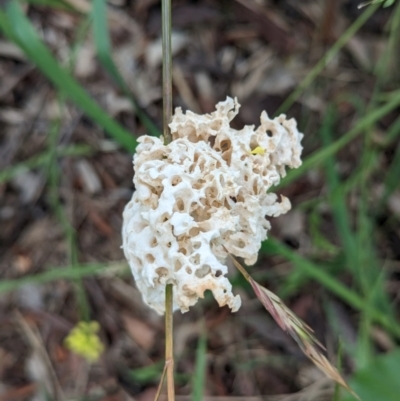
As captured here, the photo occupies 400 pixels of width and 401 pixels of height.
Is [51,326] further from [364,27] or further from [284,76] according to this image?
[364,27]

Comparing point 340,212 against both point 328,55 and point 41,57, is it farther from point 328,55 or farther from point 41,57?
point 41,57

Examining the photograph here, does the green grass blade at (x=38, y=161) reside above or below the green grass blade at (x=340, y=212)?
above

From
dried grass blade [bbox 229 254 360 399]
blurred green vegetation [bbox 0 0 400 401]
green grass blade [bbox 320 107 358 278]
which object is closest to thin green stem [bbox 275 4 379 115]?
blurred green vegetation [bbox 0 0 400 401]

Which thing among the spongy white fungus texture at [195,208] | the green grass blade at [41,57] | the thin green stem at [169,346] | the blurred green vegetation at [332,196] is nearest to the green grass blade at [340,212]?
the blurred green vegetation at [332,196]

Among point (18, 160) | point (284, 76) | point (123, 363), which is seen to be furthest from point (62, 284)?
point (284, 76)

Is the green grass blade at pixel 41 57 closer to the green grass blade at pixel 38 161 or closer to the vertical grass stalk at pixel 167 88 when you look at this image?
the vertical grass stalk at pixel 167 88

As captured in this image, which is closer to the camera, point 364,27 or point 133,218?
point 133,218
